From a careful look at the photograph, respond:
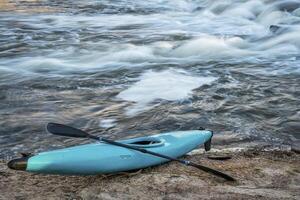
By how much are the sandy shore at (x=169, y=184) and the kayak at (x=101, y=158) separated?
3.4 inches

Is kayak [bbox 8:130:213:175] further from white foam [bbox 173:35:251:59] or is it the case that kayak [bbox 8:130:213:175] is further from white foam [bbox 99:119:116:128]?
white foam [bbox 173:35:251:59]

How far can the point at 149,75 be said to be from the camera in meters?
9.06

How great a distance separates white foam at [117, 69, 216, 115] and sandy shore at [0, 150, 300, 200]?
8.50 ft

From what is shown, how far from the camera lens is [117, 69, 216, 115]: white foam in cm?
757

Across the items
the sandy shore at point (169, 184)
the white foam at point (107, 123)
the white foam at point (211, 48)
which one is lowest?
the white foam at point (211, 48)

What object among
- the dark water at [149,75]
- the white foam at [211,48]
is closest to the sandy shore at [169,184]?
the dark water at [149,75]

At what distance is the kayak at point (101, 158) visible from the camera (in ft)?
13.8

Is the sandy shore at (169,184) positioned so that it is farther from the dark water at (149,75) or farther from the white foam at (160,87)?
the white foam at (160,87)

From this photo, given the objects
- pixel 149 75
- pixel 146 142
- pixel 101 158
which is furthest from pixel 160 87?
pixel 101 158

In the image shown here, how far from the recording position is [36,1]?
→ 65.0 feet

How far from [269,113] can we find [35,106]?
3094mm

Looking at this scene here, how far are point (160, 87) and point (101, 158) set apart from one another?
3941mm

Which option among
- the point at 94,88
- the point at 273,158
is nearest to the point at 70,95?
the point at 94,88

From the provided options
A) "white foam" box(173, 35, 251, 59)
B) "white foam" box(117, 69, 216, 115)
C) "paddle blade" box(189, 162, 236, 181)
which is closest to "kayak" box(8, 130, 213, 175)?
"paddle blade" box(189, 162, 236, 181)
